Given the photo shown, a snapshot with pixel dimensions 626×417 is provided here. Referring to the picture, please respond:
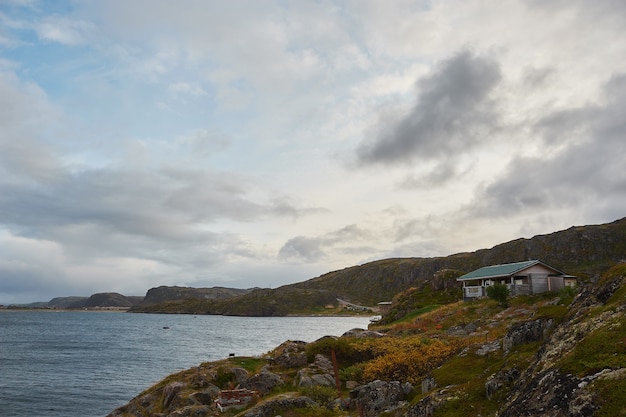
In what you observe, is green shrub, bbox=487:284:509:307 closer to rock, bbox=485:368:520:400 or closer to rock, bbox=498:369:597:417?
rock, bbox=485:368:520:400

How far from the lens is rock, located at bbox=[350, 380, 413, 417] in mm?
18859

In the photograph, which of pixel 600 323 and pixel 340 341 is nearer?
pixel 600 323

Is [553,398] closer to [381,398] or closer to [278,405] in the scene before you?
[381,398]

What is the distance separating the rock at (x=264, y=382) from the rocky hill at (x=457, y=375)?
71mm

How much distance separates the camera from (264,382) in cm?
3206

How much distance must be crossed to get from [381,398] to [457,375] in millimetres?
4062

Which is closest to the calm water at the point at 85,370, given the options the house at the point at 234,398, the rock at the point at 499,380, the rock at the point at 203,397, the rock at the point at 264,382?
the rock at the point at 203,397

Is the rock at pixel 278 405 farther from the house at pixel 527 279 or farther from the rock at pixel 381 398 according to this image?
the house at pixel 527 279

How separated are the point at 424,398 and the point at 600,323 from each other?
580 cm

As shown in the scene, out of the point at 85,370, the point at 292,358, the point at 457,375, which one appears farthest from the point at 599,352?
the point at 85,370

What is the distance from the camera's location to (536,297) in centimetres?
5572

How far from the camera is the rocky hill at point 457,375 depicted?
8.99 meters

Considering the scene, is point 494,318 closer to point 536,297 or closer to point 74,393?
point 536,297

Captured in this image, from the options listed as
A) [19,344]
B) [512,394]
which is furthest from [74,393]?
[19,344]
